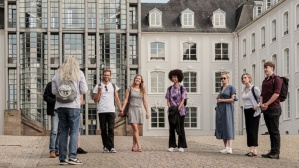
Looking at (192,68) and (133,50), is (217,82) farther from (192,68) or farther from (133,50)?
(133,50)

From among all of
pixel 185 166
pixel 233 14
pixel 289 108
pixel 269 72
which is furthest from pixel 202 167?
pixel 233 14

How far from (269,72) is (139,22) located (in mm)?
A: 46455

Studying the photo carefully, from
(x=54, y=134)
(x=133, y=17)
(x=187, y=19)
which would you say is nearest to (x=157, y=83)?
(x=133, y=17)

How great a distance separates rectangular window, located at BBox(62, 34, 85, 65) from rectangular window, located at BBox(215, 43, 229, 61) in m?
11.3

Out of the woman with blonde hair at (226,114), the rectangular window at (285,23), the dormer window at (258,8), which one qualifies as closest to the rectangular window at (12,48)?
the dormer window at (258,8)

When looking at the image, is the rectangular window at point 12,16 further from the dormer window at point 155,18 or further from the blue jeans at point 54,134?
the blue jeans at point 54,134

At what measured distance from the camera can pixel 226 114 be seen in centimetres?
1867

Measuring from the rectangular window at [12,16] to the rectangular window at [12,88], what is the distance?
356 cm

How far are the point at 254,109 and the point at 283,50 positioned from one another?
35488mm

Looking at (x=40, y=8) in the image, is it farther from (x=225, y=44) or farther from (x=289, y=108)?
(x=289, y=108)

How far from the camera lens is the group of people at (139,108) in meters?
15.0

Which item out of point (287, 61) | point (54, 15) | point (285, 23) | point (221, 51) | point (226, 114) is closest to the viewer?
point (226, 114)

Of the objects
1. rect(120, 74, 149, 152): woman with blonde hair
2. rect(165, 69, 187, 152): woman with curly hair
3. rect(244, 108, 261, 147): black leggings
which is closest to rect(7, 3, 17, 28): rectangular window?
rect(120, 74, 149, 152): woman with blonde hair

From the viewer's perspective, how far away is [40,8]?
6200 cm
